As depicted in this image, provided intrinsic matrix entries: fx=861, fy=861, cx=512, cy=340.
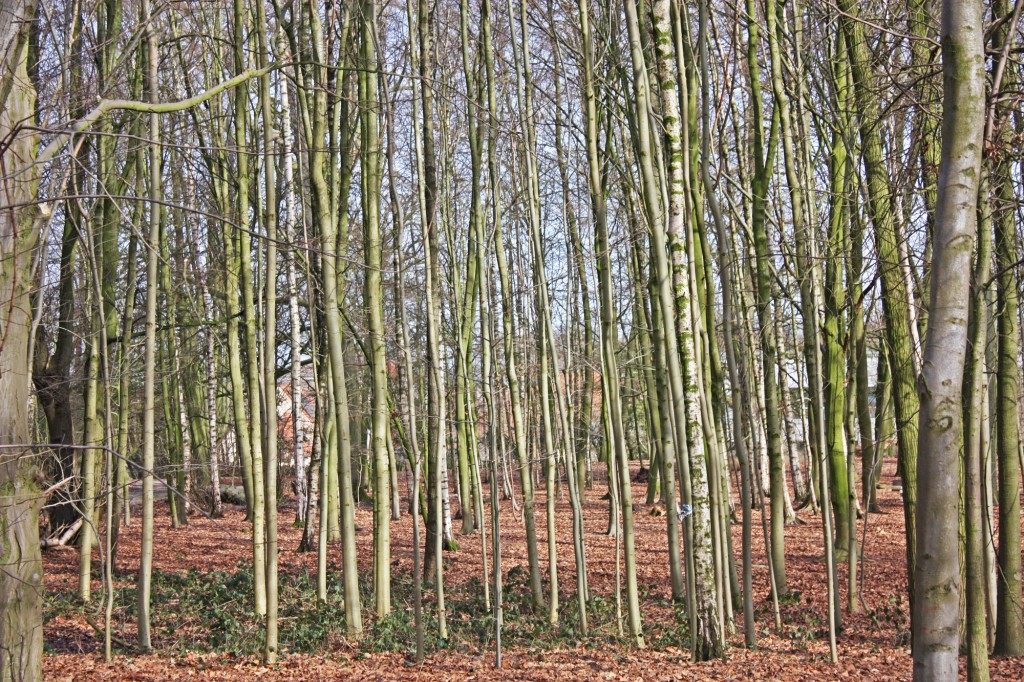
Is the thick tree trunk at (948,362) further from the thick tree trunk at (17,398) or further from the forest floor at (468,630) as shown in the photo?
the thick tree trunk at (17,398)

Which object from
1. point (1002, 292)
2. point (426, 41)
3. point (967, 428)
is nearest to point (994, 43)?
point (1002, 292)

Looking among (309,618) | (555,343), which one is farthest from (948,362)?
(309,618)

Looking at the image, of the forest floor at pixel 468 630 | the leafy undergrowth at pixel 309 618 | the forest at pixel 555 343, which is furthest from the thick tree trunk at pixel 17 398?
the leafy undergrowth at pixel 309 618

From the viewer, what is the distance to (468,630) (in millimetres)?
9320

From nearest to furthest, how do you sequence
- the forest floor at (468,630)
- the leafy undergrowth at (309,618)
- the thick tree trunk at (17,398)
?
the thick tree trunk at (17,398)
the forest floor at (468,630)
the leafy undergrowth at (309,618)

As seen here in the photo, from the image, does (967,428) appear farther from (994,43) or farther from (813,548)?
(813,548)

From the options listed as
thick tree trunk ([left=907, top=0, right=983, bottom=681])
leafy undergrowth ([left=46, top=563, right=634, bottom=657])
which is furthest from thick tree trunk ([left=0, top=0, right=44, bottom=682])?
leafy undergrowth ([left=46, top=563, right=634, bottom=657])

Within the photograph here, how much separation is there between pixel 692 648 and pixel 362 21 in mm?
6694

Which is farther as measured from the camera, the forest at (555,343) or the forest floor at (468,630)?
the forest floor at (468,630)

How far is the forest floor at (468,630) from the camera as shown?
7527 mm

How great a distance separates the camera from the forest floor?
753cm

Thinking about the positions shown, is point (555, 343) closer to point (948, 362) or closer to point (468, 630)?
point (468, 630)

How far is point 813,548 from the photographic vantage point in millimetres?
13406

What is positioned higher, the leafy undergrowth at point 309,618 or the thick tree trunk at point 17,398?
the thick tree trunk at point 17,398
